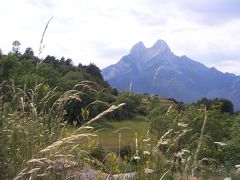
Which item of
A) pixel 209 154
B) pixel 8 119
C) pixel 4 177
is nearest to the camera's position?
pixel 4 177

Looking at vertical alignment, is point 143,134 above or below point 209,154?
above

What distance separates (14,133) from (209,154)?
520 inches

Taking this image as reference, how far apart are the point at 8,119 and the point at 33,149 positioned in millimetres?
477

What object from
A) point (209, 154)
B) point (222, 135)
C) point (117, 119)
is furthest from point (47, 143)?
point (117, 119)

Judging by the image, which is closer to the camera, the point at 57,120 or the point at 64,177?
the point at 64,177

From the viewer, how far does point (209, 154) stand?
16172 millimetres

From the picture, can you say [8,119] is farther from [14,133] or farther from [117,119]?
[117,119]

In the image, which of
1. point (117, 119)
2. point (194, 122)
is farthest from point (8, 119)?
point (117, 119)

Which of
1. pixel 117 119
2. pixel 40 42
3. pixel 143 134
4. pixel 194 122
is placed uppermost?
pixel 40 42

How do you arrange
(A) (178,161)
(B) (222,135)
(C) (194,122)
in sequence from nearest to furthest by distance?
(A) (178,161), (C) (194,122), (B) (222,135)

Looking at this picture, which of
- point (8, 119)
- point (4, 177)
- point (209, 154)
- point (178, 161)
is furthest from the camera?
→ point (209, 154)

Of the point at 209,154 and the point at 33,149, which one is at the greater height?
the point at 33,149

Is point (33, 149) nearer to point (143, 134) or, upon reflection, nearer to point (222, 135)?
point (143, 134)

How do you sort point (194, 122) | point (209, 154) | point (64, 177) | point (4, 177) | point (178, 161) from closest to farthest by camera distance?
1. point (4, 177)
2. point (64, 177)
3. point (178, 161)
4. point (209, 154)
5. point (194, 122)
